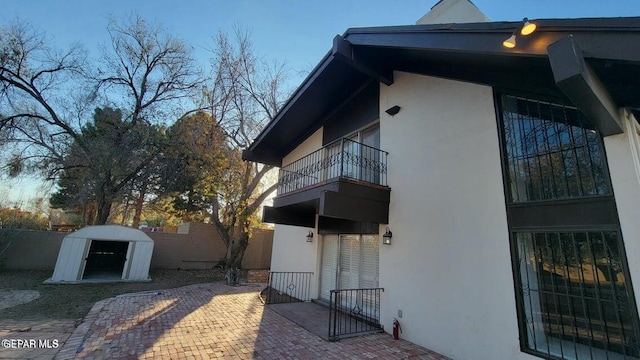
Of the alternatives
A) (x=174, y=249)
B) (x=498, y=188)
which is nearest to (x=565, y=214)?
(x=498, y=188)

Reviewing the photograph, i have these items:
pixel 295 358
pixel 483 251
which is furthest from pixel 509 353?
pixel 295 358

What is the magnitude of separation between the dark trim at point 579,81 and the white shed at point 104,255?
45.2ft

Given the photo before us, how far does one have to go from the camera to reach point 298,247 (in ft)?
32.5

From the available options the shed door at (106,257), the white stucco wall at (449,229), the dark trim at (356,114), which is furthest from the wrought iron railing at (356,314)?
the shed door at (106,257)

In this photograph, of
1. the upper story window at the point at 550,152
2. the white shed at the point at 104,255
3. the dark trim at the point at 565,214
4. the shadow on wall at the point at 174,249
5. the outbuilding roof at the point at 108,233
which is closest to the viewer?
the dark trim at the point at 565,214

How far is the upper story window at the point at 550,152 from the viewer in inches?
144

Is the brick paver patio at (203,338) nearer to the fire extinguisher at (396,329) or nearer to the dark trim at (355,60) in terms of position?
the fire extinguisher at (396,329)

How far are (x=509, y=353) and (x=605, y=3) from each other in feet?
19.8

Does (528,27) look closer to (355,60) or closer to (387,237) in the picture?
(355,60)

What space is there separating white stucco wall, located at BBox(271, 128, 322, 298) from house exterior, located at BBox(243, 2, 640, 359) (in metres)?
1.34

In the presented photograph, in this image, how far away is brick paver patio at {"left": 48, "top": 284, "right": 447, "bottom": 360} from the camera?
14.8ft

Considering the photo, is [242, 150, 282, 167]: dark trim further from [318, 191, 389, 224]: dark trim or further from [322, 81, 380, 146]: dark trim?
[318, 191, 389, 224]: dark trim

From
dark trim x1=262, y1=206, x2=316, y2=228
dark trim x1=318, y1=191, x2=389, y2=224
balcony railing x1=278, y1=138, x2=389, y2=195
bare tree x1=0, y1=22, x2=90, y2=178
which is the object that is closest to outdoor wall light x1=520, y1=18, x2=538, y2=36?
balcony railing x1=278, y1=138, x2=389, y2=195

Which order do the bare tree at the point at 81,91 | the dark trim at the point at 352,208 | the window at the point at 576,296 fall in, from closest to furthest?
the window at the point at 576,296
the dark trim at the point at 352,208
the bare tree at the point at 81,91
